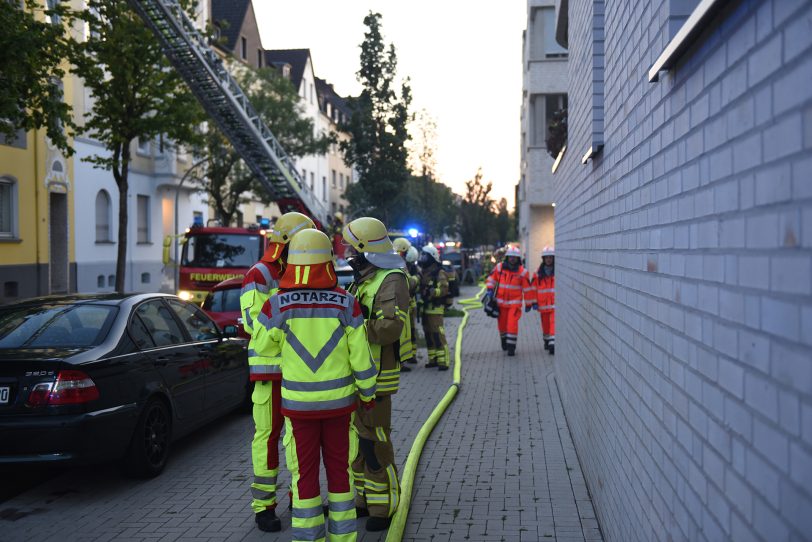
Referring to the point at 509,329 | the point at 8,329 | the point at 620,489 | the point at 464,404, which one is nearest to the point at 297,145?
the point at 509,329

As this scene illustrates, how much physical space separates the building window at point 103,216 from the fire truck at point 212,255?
1259 cm

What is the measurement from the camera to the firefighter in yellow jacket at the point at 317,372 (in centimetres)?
448

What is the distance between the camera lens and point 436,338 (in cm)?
1285

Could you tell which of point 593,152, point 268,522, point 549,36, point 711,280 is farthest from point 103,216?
point 711,280

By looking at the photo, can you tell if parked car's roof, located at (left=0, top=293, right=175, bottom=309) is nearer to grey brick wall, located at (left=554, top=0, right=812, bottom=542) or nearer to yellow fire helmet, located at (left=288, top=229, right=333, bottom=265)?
yellow fire helmet, located at (left=288, top=229, right=333, bottom=265)

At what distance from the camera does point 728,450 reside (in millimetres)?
2234

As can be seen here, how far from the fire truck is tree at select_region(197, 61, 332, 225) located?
13.4 meters

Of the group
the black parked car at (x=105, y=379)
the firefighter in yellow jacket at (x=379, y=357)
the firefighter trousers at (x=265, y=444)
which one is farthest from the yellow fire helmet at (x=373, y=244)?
the black parked car at (x=105, y=379)

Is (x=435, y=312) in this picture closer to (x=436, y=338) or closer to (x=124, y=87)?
(x=436, y=338)

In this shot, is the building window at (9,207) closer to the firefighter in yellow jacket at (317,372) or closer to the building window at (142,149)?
the building window at (142,149)

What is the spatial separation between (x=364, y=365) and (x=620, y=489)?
1.53 meters

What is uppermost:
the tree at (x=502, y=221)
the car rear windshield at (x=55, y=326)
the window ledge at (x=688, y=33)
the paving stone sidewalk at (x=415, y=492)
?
the tree at (x=502, y=221)

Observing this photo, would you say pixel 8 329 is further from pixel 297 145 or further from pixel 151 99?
pixel 297 145

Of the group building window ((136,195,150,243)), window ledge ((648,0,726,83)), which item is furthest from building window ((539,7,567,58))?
window ledge ((648,0,726,83))
